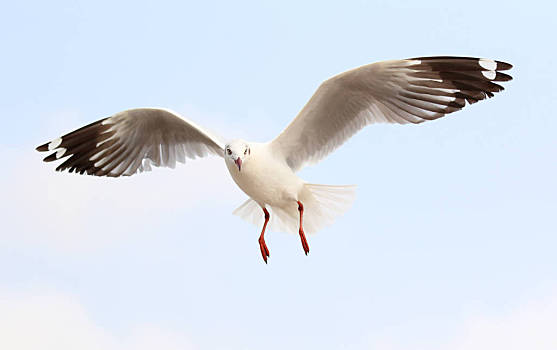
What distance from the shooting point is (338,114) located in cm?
590

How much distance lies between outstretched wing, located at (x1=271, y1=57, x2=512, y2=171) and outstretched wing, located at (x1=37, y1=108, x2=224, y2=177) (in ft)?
2.74

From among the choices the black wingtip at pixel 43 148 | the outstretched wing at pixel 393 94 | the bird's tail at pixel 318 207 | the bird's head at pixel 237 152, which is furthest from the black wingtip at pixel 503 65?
the black wingtip at pixel 43 148

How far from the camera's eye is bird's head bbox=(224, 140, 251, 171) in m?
5.62

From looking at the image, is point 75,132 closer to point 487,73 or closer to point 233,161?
point 233,161

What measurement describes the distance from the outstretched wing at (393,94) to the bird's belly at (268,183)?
0.83ft

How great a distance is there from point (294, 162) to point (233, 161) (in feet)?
2.19

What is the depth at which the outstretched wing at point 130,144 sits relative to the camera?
6410 mm

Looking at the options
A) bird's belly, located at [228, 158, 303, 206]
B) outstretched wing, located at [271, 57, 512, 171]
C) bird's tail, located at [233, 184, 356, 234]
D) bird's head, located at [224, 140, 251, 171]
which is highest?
outstretched wing, located at [271, 57, 512, 171]

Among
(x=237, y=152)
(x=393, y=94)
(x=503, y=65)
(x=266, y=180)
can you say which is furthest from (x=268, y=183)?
(x=503, y=65)

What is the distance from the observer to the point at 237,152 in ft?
18.4

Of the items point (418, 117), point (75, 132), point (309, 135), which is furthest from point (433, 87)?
point (75, 132)

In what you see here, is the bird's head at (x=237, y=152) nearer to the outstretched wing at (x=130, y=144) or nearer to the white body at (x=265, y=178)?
the white body at (x=265, y=178)

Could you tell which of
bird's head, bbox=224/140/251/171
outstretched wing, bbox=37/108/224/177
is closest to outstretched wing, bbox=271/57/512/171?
bird's head, bbox=224/140/251/171

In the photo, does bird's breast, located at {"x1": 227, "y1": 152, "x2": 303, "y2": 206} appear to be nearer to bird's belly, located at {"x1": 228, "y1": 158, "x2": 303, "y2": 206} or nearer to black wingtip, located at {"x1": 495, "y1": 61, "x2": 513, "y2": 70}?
bird's belly, located at {"x1": 228, "y1": 158, "x2": 303, "y2": 206}
